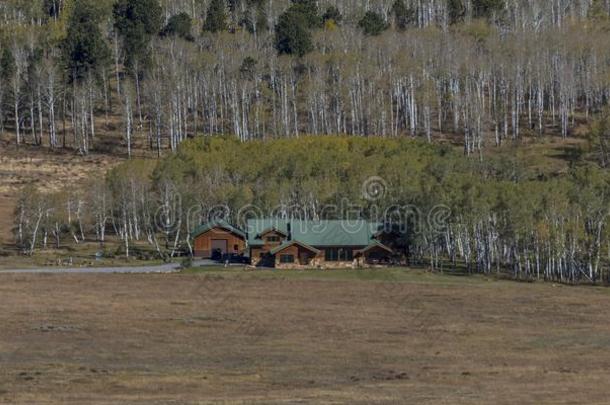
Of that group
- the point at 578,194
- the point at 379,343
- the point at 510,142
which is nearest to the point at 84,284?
the point at 379,343

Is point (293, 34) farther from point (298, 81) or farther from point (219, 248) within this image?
point (219, 248)

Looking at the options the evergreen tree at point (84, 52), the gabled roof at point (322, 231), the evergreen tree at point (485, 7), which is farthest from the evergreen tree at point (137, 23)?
the gabled roof at point (322, 231)

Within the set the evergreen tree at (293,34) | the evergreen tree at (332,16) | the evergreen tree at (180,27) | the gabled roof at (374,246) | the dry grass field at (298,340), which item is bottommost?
the dry grass field at (298,340)

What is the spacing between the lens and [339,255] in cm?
10575

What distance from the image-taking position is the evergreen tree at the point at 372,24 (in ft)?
581

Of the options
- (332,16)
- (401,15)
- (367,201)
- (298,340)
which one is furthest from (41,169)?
(298,340)

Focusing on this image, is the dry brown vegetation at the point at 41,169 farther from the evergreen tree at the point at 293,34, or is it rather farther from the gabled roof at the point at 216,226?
the evergreen tree at the point at 293,34

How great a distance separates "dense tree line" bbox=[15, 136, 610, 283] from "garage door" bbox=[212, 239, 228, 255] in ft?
10.1

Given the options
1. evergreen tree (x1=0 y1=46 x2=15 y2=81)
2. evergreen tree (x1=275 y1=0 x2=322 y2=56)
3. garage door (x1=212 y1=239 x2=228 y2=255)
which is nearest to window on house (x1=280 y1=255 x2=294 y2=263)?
garage door (x1=212 y1=239 x2=228 y2=255)

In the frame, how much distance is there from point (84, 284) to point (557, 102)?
297ft

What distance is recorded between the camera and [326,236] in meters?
106

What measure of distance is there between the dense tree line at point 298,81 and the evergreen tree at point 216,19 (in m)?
1.84

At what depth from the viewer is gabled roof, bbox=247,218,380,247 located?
4119 inches

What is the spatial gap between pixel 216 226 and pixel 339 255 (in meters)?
10.3
